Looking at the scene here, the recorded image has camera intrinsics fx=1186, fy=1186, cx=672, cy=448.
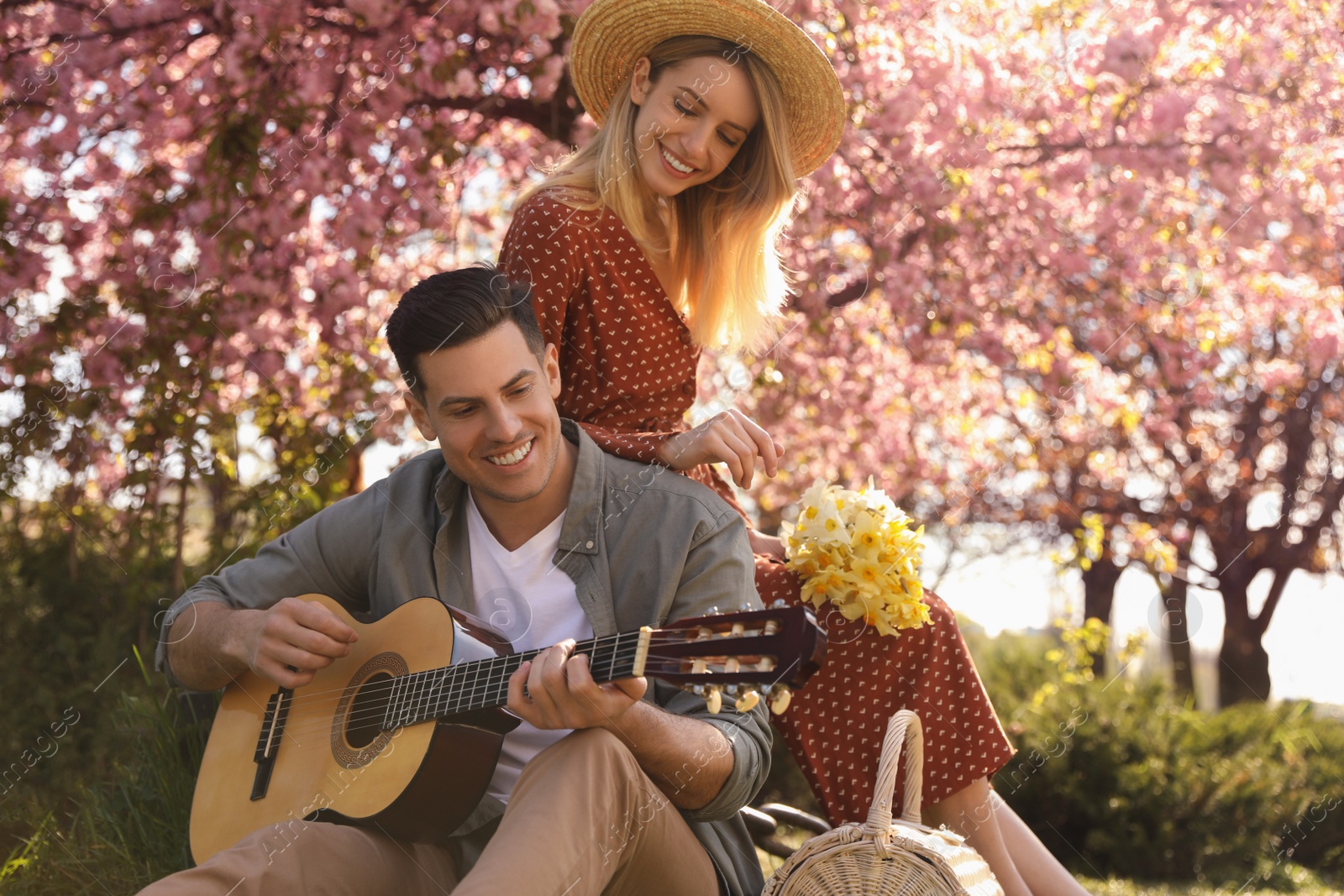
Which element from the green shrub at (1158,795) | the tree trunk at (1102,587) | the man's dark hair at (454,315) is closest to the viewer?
the man's dark hair at (454,315)

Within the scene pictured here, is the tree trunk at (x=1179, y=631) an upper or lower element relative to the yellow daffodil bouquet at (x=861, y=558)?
lower

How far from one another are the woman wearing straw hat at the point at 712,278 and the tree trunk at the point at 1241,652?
9019 mm

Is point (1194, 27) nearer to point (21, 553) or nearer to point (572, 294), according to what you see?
point (572, 294)

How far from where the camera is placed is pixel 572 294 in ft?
9.18

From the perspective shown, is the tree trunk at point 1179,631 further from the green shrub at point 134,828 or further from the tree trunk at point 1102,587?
the green shrub at point 134,828

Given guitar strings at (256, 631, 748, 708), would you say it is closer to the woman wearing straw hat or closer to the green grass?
the woman wearing straw hat

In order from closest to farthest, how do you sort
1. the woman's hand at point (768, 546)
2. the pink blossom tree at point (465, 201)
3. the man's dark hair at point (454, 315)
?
the man's dark hair at point (454, 315) → the woman's hand at point (768, 546) → the pink blossom tree at point (465, 201)

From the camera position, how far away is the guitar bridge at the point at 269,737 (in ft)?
7.76

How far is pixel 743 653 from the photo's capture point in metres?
1.73

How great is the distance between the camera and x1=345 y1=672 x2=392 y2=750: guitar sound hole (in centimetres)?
220

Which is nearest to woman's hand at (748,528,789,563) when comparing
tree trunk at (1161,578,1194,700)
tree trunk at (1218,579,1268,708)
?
tree trunk at (1161,578,1194,700)

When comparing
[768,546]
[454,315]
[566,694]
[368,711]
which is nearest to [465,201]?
[768,546]

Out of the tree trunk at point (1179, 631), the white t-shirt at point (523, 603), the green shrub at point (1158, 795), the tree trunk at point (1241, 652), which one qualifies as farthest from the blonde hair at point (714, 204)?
the tree trunk at point (1241, 652)

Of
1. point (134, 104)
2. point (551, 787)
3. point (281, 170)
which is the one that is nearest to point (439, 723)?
point (551, 787)
